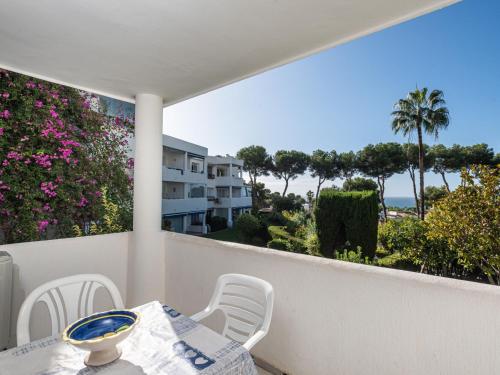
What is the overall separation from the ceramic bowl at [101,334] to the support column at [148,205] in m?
1.53

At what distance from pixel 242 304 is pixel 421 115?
6583 millimetres

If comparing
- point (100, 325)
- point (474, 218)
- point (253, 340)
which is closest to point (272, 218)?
point (474, 218)

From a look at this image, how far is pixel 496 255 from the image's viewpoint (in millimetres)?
3875

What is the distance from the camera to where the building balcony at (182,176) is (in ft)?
44.9

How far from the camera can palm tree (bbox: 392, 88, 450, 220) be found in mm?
5781

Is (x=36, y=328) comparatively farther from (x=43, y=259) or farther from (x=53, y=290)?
(x=53, y=290)

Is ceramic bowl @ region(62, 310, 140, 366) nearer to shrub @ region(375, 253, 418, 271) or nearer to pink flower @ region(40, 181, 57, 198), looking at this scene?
pink flower @ region(40, 181, 57, 198)

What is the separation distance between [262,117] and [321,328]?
11.8m

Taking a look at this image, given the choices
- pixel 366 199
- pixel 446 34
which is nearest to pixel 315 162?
pixel 366 199

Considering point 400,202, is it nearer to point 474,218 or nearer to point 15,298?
point 474,218

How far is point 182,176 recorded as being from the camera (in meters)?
14.6

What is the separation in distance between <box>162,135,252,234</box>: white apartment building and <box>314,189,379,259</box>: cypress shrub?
7077 millimetres

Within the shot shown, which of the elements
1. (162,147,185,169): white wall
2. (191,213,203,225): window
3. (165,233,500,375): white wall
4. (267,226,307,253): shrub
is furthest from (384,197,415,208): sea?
(191,213,203,225): window

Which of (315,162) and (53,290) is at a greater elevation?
(315,162)
